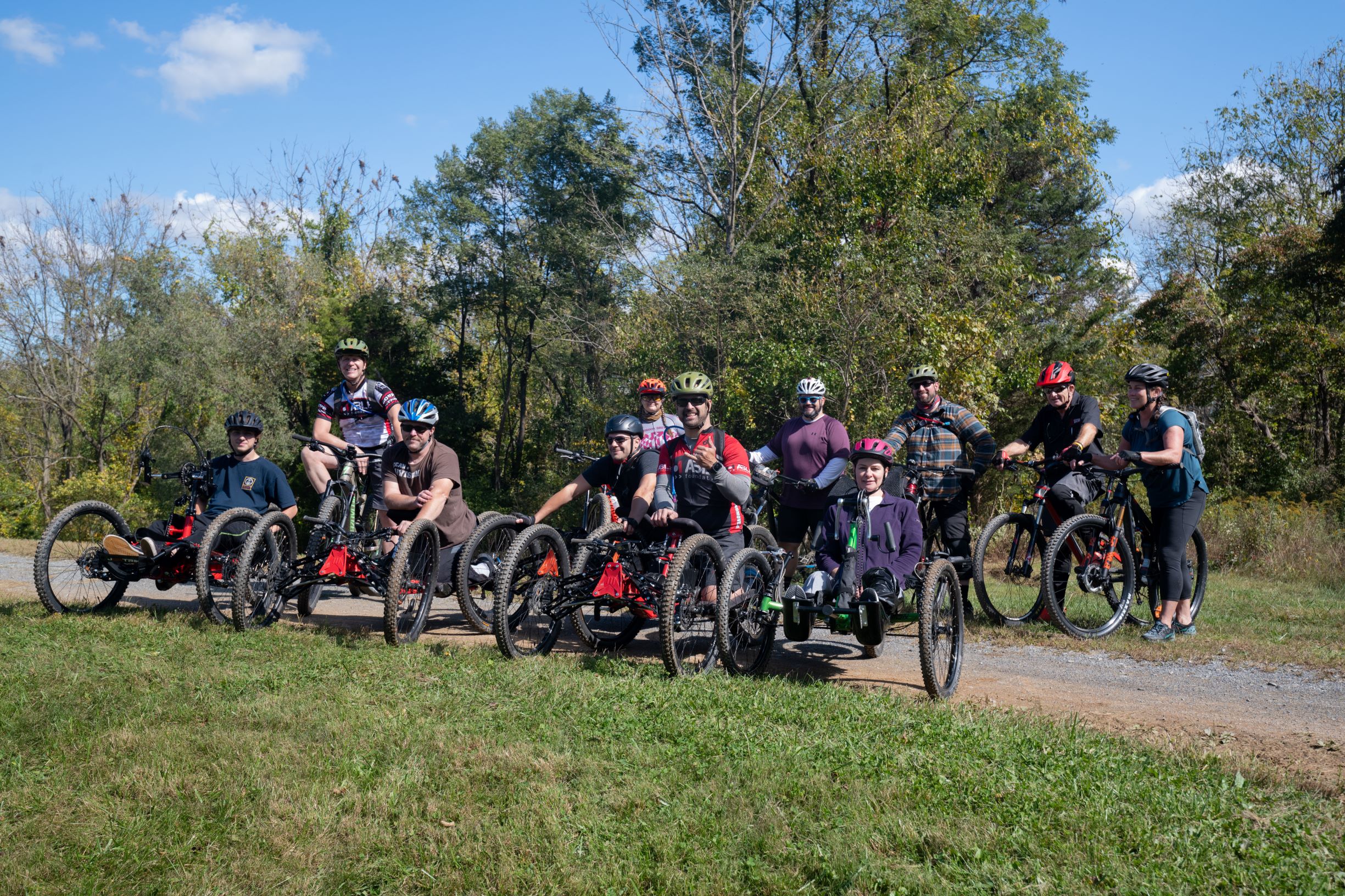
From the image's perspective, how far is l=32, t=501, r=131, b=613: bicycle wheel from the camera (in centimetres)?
A: 784

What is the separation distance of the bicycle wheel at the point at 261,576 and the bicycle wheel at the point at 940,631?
4.51 m

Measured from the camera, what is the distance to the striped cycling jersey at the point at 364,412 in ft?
30.5

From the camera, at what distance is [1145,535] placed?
8.45 m

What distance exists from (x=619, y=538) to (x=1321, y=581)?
10.4 meters

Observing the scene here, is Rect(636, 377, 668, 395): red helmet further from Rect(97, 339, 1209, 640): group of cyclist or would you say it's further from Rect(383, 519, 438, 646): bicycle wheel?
Rect(383, 519, 438, 646): bicycle wheel

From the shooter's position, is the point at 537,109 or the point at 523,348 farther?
the point at 523,348

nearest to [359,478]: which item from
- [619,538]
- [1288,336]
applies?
[619,538]

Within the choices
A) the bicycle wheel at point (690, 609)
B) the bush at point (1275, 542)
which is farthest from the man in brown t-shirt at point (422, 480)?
the bush at point (1275, 542)

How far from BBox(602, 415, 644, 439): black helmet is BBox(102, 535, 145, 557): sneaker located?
365 centimetres

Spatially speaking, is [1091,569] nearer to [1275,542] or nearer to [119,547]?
[119,547]

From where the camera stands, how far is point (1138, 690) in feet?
20.5

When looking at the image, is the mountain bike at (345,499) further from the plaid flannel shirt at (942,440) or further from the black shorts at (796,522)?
the plaid flannel shirt at (942,440)

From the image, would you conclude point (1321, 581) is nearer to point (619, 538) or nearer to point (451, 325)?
point (619, 538)

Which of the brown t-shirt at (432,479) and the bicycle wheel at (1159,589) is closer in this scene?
the brown t-shirt at (432,479)
